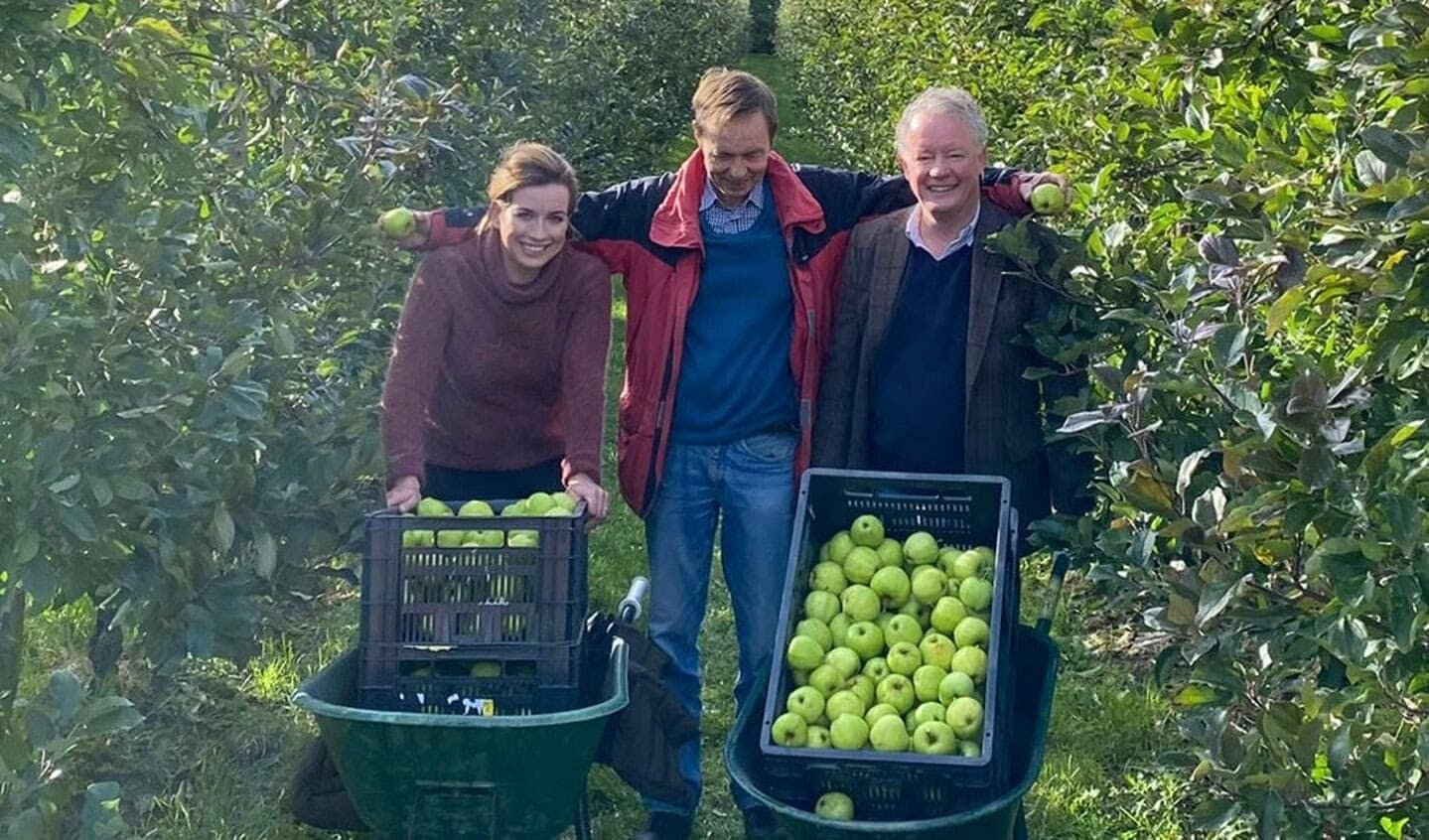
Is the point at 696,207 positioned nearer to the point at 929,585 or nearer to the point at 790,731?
the point at 929,585

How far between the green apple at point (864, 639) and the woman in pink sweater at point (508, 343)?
25.9 inches

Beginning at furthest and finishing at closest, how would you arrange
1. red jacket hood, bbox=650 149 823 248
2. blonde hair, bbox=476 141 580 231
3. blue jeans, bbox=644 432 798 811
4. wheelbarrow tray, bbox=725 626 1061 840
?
blue jeans, bbox=644 432 798 811 → red jacket hood, bbox=650 149 823 248 → blonde hair, bbox=476 141 580 231 → wheelbarrow tray, bbox=725 626 1061 840

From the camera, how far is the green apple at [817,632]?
3.59m

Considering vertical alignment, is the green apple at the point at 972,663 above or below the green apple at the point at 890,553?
below

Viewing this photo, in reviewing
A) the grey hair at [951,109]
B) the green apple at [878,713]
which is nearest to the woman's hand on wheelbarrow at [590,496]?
the green apple at [878,713]

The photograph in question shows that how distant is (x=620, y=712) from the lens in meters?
3.79

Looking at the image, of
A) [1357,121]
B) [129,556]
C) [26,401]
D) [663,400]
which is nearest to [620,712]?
[663,400]

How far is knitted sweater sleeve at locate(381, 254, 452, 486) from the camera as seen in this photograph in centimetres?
391

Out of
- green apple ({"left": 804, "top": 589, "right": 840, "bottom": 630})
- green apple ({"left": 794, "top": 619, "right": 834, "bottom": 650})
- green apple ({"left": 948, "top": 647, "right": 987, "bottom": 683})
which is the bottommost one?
green apple ({"left": 948, "top": 647, "right": 987, "bottom": 683})

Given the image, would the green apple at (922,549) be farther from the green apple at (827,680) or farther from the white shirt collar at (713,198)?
the white shirt collar at (713,198)

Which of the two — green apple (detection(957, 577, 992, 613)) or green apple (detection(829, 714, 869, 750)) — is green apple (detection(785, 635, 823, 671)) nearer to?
green apple (detection(829, 714, 869, 750))

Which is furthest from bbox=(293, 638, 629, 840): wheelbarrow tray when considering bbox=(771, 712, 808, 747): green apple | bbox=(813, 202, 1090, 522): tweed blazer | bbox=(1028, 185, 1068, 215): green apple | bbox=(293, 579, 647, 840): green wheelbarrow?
bbox=(1028, 185, 1068, 215): green apple

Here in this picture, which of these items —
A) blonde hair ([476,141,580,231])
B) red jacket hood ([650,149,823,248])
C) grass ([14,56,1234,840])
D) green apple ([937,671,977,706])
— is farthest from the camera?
grass ([14,56,1234,840])

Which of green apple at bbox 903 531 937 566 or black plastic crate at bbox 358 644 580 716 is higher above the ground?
green apple at bbox 903 531 937 566
